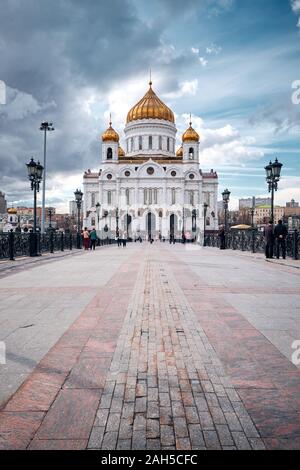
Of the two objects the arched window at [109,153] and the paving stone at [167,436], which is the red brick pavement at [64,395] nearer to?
the paving stone at [167,436]

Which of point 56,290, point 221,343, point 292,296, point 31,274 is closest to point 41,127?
point 31,274

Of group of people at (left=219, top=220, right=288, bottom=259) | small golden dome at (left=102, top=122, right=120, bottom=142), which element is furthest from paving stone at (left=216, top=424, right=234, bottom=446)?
small golden dome at (left=102, top=122, right=120, bottom=142)

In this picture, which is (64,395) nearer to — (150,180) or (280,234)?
(280,234)

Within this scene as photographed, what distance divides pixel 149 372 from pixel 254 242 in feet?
63.3

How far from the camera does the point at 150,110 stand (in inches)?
3214

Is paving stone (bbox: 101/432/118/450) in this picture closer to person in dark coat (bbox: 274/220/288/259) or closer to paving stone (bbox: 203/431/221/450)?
paving stone (bbox: 203/431/221/450)

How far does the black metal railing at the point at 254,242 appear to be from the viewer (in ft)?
54.3

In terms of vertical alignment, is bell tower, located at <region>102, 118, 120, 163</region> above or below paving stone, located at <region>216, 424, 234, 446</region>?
above

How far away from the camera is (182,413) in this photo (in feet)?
8.80

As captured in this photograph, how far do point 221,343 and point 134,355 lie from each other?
3.51 feet

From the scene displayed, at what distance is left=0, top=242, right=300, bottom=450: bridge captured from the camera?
2439 mm

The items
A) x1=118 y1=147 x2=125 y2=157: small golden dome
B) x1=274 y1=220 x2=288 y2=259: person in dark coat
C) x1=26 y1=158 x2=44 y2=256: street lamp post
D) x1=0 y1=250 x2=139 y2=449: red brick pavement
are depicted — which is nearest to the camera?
x1=0 y1=250 x2=139 y2=449: red brick pavement

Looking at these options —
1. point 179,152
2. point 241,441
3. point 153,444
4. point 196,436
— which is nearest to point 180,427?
point 196,436
